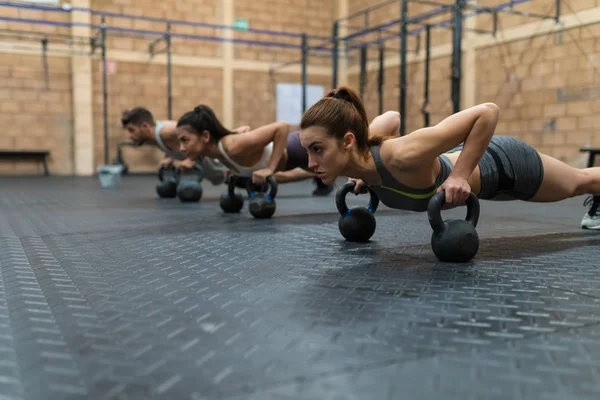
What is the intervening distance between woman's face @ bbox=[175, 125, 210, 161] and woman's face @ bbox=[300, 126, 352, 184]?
1.71 metres

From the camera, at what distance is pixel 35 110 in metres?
8.88

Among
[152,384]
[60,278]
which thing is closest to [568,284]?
[152,384]

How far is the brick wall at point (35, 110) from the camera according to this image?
8.66m

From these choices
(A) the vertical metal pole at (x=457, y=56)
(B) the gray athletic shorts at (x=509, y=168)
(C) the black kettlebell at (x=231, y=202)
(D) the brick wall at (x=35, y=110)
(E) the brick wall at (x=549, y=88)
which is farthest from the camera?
(D) the brick wall at (x=35, y=110)

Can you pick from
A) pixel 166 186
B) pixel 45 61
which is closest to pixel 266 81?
pixel 45 61

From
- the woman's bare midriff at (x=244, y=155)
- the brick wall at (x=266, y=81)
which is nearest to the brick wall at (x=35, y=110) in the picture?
the brick wall at (x=266, y=81)

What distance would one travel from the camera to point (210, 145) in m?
3.52

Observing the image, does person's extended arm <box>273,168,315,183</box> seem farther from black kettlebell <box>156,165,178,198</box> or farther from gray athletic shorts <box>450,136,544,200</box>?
gray athletic shorts <box>450,136,544,200</box>

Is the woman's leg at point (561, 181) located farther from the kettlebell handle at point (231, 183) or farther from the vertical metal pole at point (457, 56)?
the vertical metal pole at point (457, 56)

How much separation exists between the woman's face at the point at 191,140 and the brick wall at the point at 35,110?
6.51 m

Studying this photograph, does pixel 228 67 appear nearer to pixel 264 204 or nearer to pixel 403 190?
pixel 264 204

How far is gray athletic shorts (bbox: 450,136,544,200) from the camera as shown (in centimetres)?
212

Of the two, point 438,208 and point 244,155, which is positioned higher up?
point 244,155

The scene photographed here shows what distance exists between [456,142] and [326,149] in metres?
0.44
